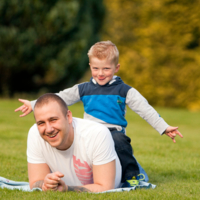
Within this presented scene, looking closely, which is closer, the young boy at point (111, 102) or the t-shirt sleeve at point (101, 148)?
the t-shirt sleeve at point (101, 148)

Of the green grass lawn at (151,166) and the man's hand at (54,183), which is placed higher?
the man's hand at (54,183)

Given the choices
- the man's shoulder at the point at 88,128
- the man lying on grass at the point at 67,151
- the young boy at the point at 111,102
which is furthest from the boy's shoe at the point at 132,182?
the man's shoulder at the point at 88,128

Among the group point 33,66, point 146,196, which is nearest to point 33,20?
point 33,66

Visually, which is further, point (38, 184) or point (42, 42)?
point (42, 42)

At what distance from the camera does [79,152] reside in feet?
11.8

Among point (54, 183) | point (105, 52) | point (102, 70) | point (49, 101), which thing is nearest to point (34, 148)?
point (54, 183)

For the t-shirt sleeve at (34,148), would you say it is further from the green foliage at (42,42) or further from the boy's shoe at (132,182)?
the green foliage at (42,42)

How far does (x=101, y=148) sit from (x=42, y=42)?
630 inches

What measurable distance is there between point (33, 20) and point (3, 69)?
3133 millimetres

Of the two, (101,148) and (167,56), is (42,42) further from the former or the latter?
(101,148)

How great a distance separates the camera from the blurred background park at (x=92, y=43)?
17938 mm

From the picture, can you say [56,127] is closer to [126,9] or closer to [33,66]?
[33,66]

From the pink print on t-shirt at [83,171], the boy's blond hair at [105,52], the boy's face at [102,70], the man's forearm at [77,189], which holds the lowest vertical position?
the man's forearm at [77,189]

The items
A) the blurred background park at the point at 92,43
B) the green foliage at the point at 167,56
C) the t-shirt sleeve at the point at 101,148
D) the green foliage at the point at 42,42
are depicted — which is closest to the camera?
the t-shirt sleeve at the point at 101,148
